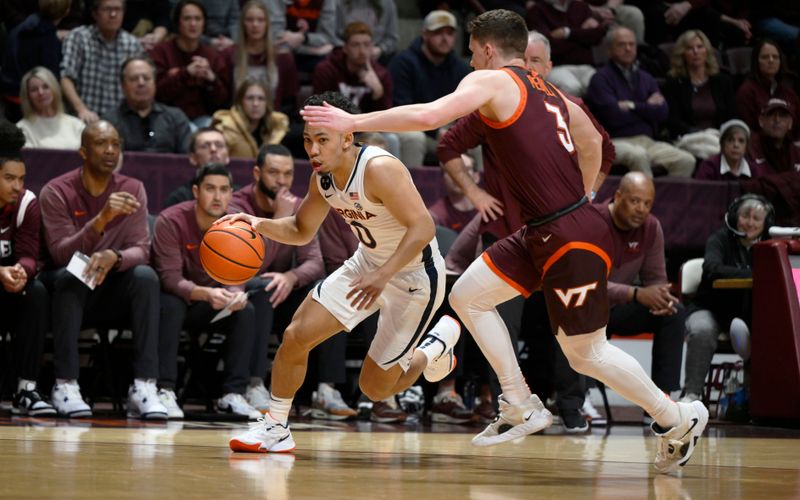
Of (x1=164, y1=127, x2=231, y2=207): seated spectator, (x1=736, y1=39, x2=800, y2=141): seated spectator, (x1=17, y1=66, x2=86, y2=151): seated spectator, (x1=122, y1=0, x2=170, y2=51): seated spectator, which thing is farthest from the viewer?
(x1=736, y1=39, x2=800, y2=141): seated spectator

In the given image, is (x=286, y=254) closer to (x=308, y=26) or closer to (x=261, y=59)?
(x=261, y=59)

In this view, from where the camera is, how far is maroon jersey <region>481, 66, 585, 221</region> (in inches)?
186

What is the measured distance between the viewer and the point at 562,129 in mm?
4812

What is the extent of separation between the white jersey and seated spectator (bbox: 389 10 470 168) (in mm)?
4997

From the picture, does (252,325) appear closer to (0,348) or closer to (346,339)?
(346,339)

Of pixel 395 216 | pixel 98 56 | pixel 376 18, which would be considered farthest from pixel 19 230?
pixel 376 18

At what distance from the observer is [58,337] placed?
7164 millimetres

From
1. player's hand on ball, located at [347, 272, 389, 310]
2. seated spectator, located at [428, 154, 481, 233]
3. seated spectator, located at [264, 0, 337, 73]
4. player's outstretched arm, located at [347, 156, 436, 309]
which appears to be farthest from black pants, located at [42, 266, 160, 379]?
seated spectator, located at [264, 0, 337, 73]

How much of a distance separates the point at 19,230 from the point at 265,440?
303cm

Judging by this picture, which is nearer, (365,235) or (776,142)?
(365,235)

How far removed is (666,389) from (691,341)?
0.59m

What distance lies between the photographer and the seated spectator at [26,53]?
371 inches

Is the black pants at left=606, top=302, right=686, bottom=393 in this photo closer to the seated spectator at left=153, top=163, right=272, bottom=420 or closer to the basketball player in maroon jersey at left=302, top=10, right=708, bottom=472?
the seated spectator at left=153, top=163, right=272, bottom=420

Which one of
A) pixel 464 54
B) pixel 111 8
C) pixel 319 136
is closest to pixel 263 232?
pixel 319 136
